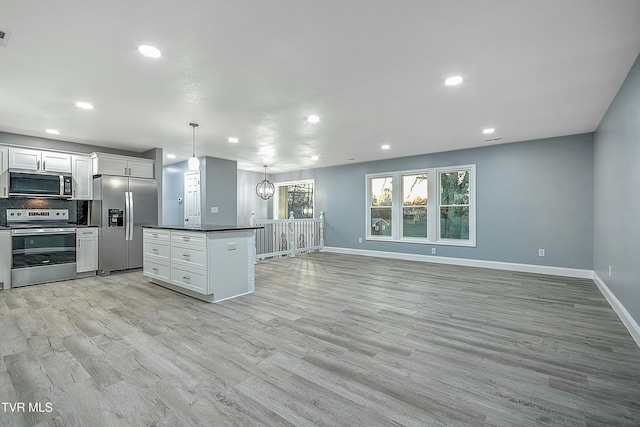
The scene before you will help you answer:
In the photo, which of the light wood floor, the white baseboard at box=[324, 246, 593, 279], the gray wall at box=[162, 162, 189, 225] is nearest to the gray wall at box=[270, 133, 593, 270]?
the white baseboard at box=[324, 246, 593, 279]

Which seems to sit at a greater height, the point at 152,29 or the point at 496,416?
the point at 152,29

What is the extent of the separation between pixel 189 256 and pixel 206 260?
16.2 inches

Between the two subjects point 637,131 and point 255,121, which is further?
point 255,121

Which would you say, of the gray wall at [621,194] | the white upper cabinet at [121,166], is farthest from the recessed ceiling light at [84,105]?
the gray wall at [621,194]

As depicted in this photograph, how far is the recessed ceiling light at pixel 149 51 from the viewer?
7.91 feet

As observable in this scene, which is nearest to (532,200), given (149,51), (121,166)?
(149,51)

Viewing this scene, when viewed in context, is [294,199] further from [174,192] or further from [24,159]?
[24,159]

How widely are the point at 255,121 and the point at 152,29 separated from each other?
2247 mm

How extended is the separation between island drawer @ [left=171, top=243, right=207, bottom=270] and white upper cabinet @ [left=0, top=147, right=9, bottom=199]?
3.02m

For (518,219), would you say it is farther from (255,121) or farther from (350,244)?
(255,121)

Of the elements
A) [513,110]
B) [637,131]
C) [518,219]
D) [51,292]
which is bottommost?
[51,292]

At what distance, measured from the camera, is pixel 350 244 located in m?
8.19

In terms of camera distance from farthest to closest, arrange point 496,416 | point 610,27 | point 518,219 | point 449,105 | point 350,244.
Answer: point 350,244, point 518,219, point 449,105, point 610,27, point 496,416

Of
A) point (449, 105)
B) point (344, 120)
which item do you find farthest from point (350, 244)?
point (449, 105)
